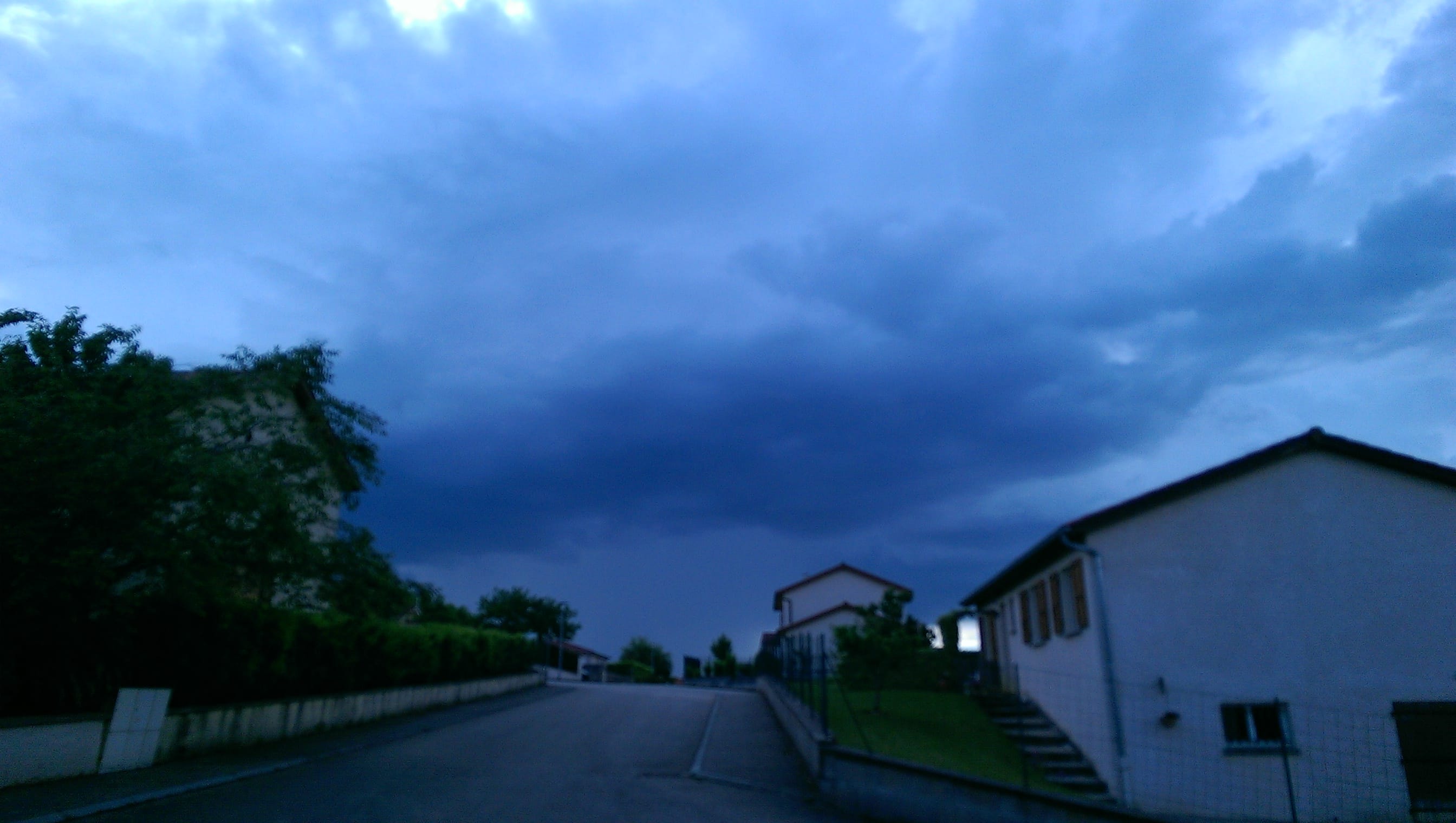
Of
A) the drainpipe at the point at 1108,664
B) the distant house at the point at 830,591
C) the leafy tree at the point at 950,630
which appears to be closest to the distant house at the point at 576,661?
the distant house at the point at 830,591

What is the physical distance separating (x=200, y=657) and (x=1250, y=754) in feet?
59.8

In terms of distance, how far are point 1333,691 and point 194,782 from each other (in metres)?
19.1

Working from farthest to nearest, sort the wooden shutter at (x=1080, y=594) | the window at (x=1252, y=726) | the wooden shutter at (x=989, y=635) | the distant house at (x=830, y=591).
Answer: the distant house at (x=830, y=591)
the wooden shutter at (x=989, y=635)
the wooden shutter at (x=1080, y=594)
the window at (x=1252, y=726)

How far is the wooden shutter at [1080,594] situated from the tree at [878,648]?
5.22 meters

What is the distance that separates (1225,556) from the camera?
1866 centimetres

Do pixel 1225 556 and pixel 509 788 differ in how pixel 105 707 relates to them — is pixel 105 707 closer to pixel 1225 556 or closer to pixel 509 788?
pixel 509 788

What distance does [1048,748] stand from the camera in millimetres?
20000

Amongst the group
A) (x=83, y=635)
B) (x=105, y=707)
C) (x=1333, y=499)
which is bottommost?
(x=105, y=707)

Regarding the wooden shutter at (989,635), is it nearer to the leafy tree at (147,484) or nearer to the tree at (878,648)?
the tree at (878,648)

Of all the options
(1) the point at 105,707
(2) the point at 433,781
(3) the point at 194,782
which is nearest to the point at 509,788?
(2) the point at 433,781

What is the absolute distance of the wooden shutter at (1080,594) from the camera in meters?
19.1

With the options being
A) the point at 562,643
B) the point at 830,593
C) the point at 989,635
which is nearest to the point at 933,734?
the point at 989,635

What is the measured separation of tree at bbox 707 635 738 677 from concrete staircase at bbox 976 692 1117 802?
4927cm

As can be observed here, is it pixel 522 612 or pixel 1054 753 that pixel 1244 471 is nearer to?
A: pixel 1054 753
